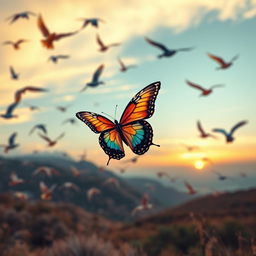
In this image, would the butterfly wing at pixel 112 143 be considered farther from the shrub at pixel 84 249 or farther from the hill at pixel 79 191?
the hill at pixel 79 191

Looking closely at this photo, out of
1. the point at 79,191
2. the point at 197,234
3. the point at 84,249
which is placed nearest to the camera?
the point at 84,249

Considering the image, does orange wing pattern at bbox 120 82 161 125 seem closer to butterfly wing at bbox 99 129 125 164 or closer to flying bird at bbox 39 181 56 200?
butterfly wing at bbox 99 129 125 164

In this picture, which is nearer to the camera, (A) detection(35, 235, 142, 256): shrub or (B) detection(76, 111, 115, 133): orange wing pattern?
(B) detection(76, 111, 115, 133): orange wing pattern

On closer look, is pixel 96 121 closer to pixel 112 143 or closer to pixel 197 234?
pixel 112 143

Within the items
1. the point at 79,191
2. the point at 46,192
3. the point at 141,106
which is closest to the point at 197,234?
the point at 46,192

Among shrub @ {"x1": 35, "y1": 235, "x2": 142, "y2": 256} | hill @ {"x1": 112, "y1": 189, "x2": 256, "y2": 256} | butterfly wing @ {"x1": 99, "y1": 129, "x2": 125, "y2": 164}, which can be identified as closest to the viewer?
butterfly wing @ {"x1": 99, "y1": 129, "x2": 125, "y2": 164}

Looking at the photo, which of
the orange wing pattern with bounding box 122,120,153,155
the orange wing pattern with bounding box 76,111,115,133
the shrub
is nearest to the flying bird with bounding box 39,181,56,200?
the shrub

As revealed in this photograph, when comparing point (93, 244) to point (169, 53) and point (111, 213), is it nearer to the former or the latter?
point (169, 53)
